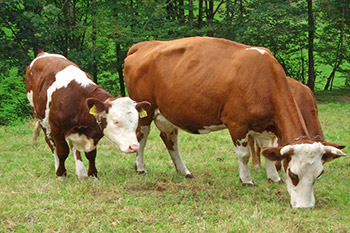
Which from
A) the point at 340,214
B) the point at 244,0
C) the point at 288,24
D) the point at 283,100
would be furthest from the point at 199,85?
the point at 244,0

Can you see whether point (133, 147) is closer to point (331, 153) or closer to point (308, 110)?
point (331, 153)

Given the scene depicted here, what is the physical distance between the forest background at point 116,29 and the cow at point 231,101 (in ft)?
30.6

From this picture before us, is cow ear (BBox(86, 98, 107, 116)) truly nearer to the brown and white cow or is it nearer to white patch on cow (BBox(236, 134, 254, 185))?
the brown and white cow

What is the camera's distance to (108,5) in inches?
738

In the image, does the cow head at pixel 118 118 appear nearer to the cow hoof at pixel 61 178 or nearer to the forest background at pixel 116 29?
the cow hoof at pixel 61 178

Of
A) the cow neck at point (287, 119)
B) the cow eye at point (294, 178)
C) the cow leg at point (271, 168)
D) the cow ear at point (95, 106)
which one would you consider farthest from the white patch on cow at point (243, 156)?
the cow ear at point (95, 106)

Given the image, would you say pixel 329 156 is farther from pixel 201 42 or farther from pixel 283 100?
pixel 201 42

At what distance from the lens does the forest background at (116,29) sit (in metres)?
16.5

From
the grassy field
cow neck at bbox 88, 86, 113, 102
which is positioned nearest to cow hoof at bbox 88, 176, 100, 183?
the grassy field

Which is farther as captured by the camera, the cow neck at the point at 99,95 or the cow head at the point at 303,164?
the cow neck at the point at 99,95

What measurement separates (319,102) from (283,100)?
13.1 meters

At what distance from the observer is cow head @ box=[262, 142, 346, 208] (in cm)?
505

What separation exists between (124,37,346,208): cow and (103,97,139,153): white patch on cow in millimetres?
1017

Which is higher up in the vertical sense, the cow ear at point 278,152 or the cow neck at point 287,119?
the cow neck at point 287,119
